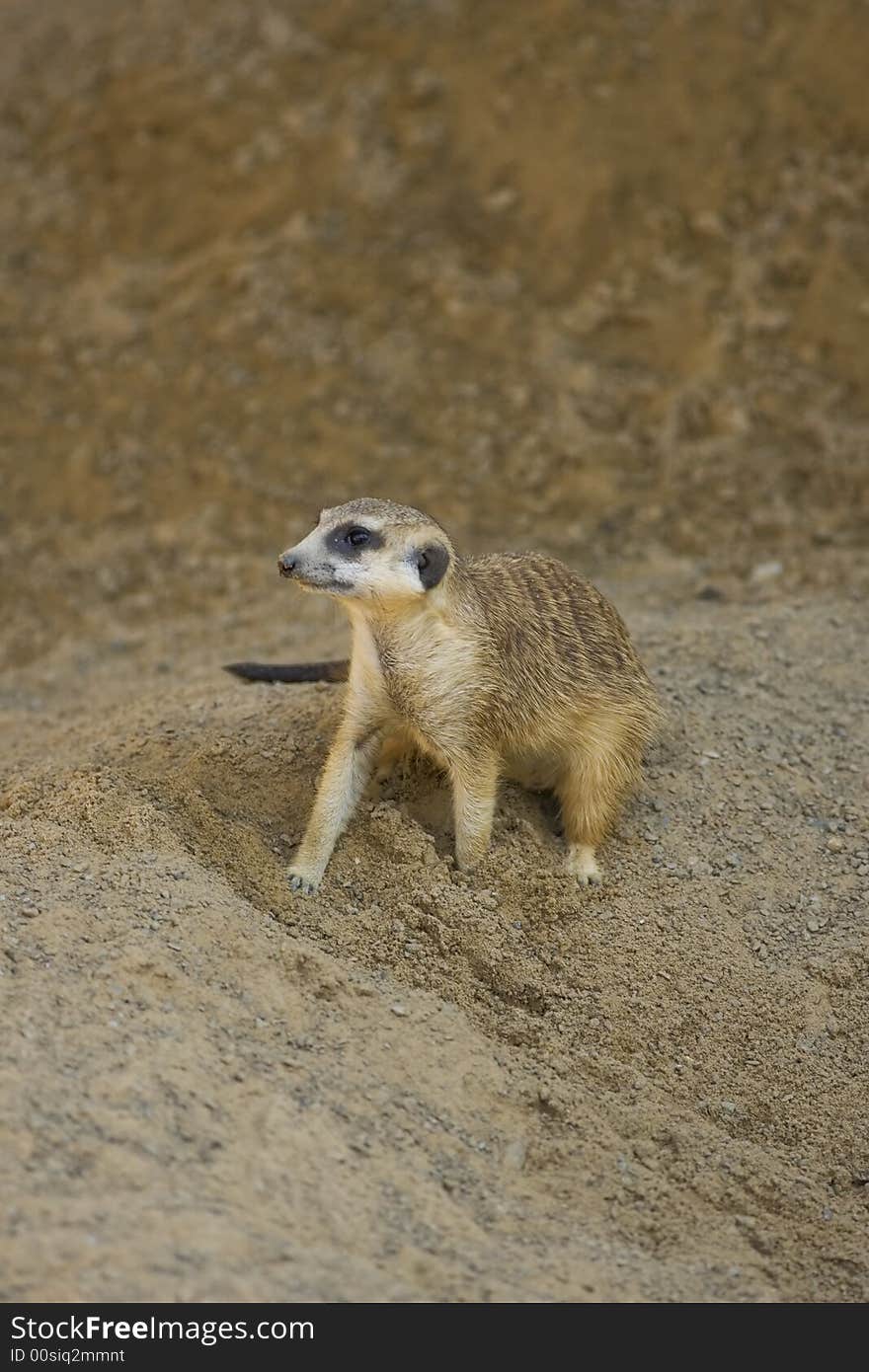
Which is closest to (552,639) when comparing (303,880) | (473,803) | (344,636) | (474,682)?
(474,682)

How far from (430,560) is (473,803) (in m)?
0.60

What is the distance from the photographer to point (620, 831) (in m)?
3.85

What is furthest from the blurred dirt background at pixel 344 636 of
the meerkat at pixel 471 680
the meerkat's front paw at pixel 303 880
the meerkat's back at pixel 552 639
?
the meerkat's back at pixel 552 639

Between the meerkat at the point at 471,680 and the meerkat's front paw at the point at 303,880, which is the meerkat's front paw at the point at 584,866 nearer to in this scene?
the meerkat at the point at 471,680

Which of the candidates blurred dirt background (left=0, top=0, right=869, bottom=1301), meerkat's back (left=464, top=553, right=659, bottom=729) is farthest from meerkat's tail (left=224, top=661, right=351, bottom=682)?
meerkat's back (left=464, top=553, right=659, bottom=729)

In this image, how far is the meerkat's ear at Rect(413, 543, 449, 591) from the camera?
3305 millimetres

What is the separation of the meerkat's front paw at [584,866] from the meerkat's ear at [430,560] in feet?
2.77

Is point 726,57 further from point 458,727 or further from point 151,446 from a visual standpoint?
point 458,727

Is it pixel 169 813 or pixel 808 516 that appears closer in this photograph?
pixel 169 813

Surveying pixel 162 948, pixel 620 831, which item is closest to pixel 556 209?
pixel 620 831

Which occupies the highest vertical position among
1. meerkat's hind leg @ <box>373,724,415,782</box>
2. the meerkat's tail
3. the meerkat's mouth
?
the meerkat's mouth

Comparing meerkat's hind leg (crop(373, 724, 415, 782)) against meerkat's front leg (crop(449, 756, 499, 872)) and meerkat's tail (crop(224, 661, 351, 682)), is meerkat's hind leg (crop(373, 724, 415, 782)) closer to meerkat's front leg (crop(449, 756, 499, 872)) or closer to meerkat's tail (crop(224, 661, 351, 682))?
meerkat's front leg (crop(449, 756, 499, 872))

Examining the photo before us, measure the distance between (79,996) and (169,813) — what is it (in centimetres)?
80

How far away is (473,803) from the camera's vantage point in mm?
3525
